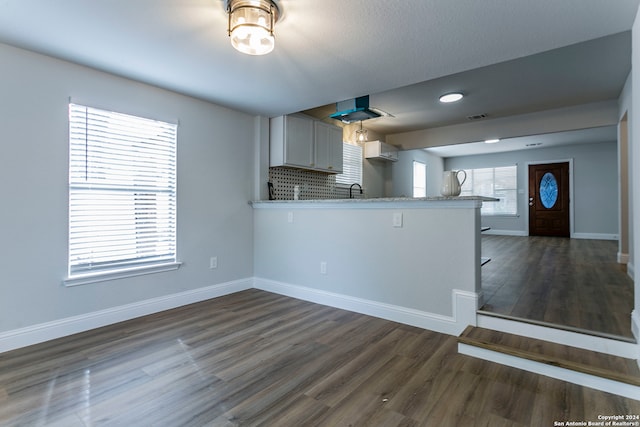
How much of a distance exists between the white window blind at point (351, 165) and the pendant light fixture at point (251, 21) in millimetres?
3300

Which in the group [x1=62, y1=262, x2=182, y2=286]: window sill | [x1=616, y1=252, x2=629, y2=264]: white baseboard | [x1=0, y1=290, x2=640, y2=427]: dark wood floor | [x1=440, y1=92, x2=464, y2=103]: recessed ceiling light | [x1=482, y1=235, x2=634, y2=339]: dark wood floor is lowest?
[x1=0, y1=290, x2=640, y2=427]: dark wood floor

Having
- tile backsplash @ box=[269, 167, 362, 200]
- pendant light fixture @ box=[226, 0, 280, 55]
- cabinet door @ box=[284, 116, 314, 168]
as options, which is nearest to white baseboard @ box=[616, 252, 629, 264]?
tile backsplash @ box=[269, 167, 362, 200]

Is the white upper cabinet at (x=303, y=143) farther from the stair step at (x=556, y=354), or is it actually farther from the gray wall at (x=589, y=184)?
the gray wall at (x=589, y=184)

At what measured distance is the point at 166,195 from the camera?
10.5 ft

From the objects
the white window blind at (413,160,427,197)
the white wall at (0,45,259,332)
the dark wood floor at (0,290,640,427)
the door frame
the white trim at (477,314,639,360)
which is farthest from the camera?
the door frame

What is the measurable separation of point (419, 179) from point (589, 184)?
402 centimetres

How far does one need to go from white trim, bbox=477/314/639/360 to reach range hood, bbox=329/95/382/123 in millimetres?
2445

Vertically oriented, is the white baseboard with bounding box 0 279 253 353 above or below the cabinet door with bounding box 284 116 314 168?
below

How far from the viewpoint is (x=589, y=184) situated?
759 centimetres

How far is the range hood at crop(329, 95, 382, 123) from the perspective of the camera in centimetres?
358

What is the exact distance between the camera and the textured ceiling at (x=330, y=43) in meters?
1.84

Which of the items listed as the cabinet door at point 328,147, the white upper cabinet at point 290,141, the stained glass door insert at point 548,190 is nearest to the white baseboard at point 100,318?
the white upper cabinet at point 290,141

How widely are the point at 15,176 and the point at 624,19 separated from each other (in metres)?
4.21

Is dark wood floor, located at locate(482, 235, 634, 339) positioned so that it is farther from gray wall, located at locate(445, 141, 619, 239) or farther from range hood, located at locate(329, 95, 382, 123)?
gray wall, located at locate(445, 141, 619, 239)
